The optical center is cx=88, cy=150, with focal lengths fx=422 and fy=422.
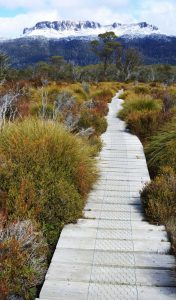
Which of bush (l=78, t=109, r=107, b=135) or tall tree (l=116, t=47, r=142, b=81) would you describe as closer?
bush (l=78, t=109, r=107, b=135)

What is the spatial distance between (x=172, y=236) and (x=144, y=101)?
10763 millimetres

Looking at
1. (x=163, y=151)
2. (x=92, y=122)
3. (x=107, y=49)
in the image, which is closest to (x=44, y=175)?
(x=163, y=151)

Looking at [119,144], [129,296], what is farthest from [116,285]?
[119,144]

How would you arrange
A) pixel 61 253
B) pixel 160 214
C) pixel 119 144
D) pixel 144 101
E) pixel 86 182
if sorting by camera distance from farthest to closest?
pixel 144 101
pixel 119 144
pixel 86 182
pixel 160 214
pixel 61 253

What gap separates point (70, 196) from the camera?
5.67 m

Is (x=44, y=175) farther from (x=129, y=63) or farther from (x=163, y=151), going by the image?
(x=129, y=63)

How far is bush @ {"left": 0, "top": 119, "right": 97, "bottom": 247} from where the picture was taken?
17.4 ft

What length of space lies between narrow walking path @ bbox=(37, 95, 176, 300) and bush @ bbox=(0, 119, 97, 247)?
256 mm

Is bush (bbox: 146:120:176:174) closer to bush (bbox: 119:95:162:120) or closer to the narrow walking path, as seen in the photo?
the narrow walking path

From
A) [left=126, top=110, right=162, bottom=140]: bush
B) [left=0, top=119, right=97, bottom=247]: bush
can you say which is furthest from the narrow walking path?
[left=126, top=110, right=162, bottom=140]: bush

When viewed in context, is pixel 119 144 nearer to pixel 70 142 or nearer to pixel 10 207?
pixel 70 142

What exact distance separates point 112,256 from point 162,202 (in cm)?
135

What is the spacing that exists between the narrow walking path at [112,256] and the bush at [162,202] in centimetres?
12

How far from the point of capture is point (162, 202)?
18.4 feet
